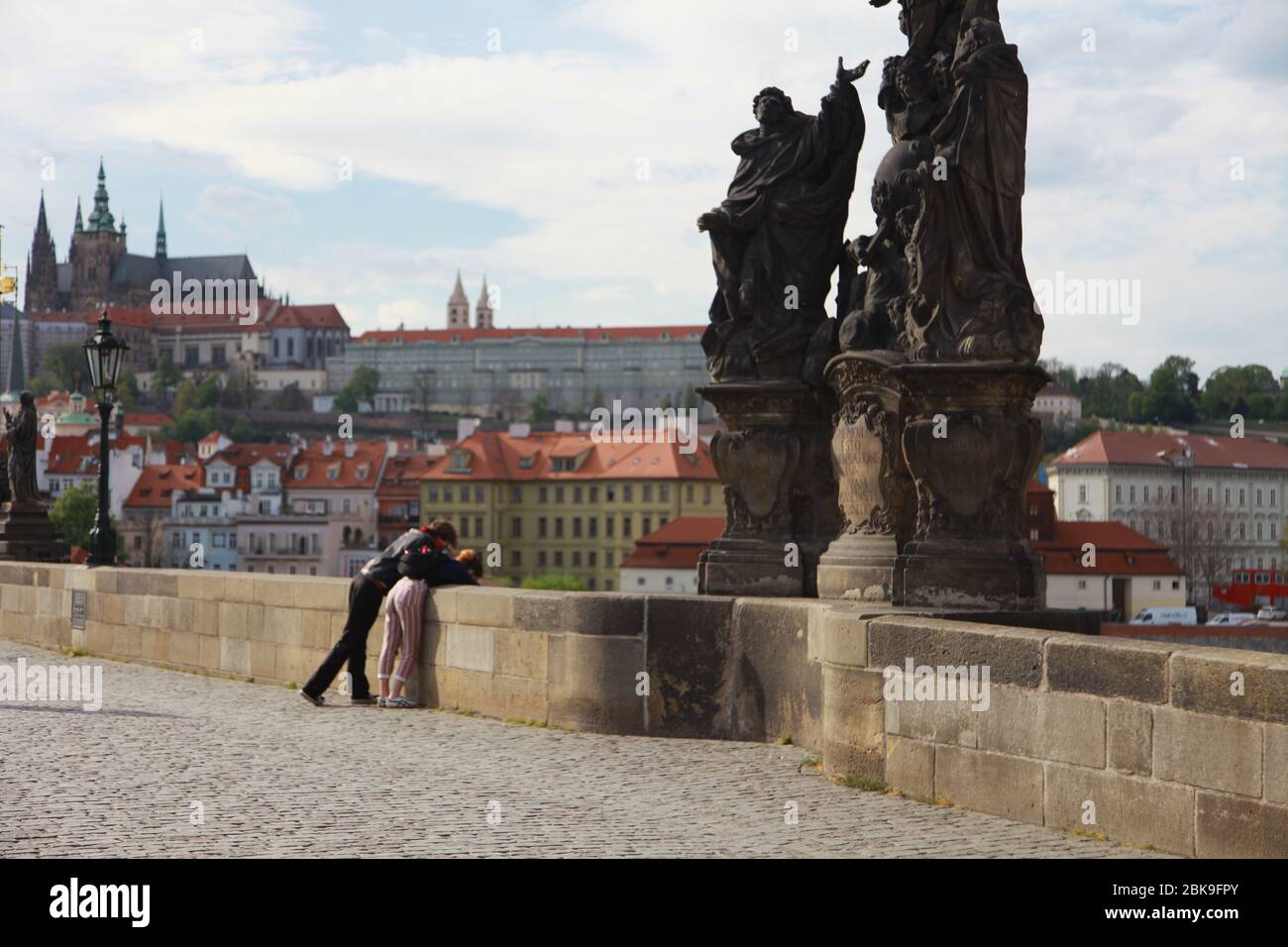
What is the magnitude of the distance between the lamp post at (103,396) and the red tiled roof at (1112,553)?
46017 millimetres

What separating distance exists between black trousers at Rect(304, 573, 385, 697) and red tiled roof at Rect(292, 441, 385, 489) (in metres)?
121

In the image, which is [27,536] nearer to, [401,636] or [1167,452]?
[401,636]

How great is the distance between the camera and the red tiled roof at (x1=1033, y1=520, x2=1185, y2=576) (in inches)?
2459

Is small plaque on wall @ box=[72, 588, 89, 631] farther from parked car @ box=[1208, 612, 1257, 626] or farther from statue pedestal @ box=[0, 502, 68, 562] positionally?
parked car @ box=[1208, 612, 1257, 626]

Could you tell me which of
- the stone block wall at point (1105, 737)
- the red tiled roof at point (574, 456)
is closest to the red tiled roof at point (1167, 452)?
the red tiled roof at point (574, 456)

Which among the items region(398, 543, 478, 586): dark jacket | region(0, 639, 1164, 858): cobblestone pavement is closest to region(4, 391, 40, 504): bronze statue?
region(398, 543, 478, 586): dark jacket

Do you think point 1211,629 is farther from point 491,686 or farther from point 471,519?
point 471,519

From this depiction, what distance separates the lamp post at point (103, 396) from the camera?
17.4 m

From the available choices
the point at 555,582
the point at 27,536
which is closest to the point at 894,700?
the point at 27,536

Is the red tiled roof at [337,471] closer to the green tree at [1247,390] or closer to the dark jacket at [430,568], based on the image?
the green tree at [1247,390]

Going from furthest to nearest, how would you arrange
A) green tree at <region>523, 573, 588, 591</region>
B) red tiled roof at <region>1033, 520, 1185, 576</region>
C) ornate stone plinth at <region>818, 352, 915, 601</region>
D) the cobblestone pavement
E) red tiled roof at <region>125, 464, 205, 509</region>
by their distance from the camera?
red tiled roof at <region>125, 464, 205, 509</region> < green tree at <region>523, 573, 588, 591</region> < red tiled roof at <region>1033, 520, 1185, 576</region> < ornate stone plinth at <region>818, 352, 915, 601</region> < the cobblestone pavement

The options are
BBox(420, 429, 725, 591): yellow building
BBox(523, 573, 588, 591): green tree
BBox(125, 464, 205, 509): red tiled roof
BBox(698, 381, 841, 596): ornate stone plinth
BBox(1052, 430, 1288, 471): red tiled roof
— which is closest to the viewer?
BBox(698, 381, 841, 596): ornate stone plinth

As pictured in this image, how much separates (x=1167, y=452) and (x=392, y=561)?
4204 inches

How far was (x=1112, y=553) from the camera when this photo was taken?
65.5m
